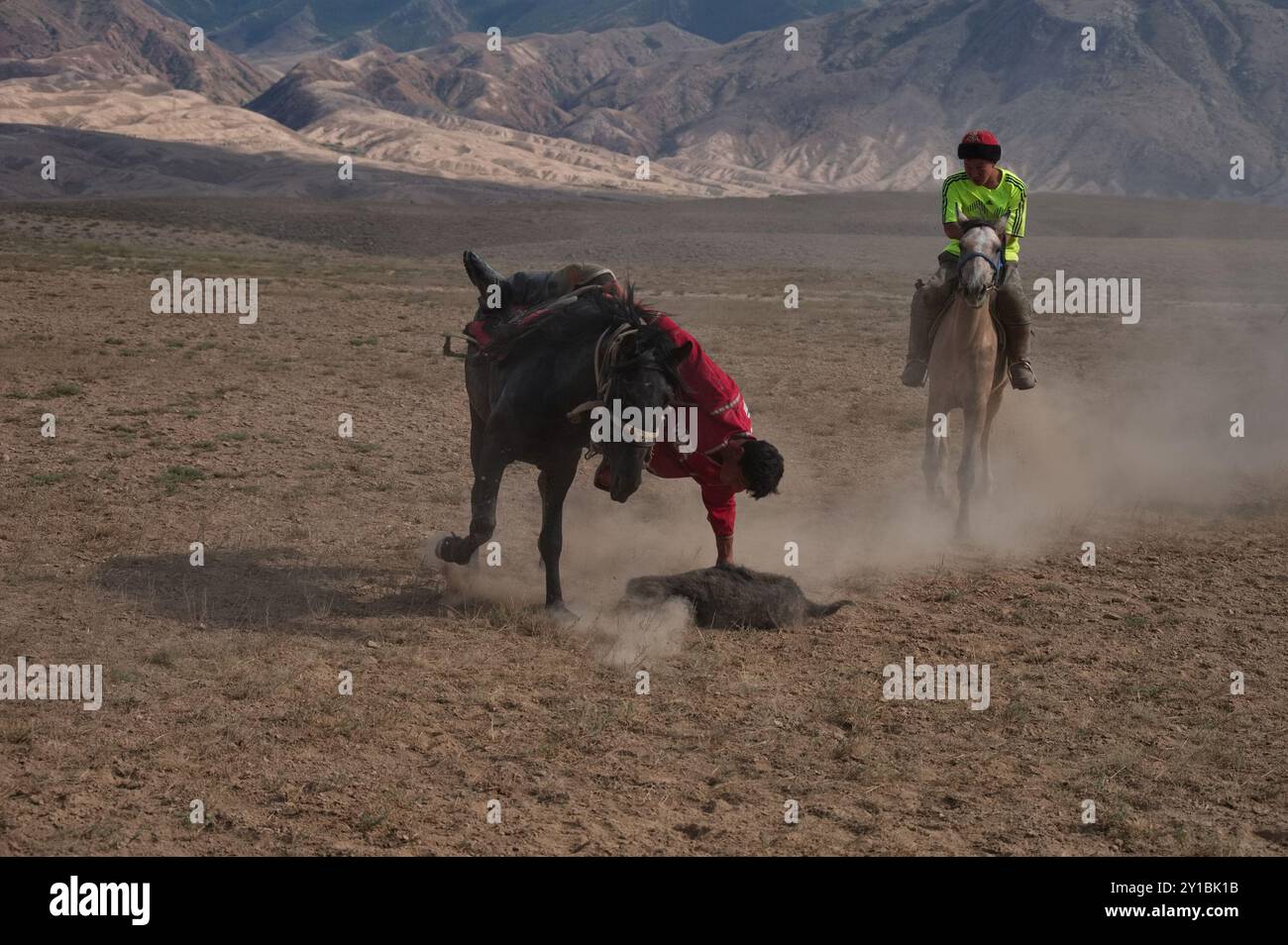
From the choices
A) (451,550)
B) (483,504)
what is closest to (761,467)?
(483,504)

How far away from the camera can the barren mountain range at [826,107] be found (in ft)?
424

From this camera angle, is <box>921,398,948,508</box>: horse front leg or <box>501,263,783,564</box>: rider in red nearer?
<box>501,263,783,564</box>: rider in red

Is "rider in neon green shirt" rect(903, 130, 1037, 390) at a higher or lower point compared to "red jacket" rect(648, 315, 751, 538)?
higher

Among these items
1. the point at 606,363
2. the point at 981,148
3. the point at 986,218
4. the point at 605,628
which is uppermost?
A: the point at 981,148

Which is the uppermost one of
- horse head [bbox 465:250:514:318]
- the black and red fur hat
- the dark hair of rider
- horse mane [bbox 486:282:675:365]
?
the black and red fur hat

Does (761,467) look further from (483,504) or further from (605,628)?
(483,504)

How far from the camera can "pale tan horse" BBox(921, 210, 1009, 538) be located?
34.0 feet

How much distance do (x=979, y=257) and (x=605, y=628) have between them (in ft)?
14.0

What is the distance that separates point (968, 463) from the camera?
1112 centimetres

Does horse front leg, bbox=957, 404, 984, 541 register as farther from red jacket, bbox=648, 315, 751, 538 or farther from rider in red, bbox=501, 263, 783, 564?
red jacket, bbox=648, 315, 751, 538

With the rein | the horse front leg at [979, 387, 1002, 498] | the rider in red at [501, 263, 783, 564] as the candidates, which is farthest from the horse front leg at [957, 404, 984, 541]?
the rein

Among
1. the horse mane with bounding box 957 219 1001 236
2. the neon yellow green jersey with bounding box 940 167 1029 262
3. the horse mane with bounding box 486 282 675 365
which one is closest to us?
the horse mane with bounding box 486 282 675 365

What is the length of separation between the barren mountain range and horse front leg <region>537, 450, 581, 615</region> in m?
110

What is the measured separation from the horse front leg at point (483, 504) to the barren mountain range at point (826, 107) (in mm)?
109731
